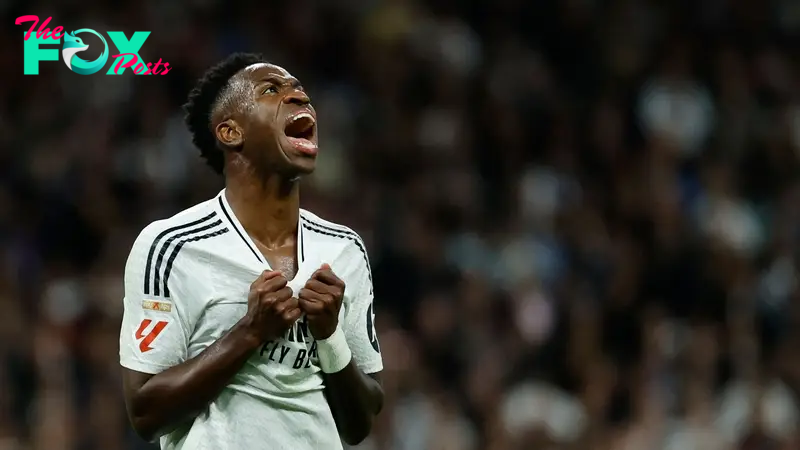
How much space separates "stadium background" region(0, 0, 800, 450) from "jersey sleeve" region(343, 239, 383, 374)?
153 inches

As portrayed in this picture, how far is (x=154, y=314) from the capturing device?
3.42 metres

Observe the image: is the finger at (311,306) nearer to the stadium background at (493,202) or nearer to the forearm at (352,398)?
the forearm at (352,398)

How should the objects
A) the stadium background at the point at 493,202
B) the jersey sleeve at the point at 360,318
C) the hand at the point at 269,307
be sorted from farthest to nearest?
the stadium background at the point at 493,202, the jersey sleeve at the point at 360,318, the hand at the point at 269,307

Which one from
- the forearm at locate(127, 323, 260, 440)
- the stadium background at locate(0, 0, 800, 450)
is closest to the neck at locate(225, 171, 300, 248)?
the forearm at locate(127, 323, 260, 440)

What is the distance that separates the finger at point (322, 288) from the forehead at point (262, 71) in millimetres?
659

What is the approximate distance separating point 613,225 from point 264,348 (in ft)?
20.1

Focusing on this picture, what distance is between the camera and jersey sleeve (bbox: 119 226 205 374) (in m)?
3.41

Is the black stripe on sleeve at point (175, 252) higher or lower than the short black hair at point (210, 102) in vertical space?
lower

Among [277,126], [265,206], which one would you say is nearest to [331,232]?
[265,206]

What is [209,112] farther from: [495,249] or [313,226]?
[495,249]

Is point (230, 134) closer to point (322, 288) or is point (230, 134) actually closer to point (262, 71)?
point (262, 71)

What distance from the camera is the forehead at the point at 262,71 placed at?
3715 millimetres

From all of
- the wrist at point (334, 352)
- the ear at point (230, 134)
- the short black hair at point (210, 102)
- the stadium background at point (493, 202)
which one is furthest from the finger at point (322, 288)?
the stadium background at point (493, 202)

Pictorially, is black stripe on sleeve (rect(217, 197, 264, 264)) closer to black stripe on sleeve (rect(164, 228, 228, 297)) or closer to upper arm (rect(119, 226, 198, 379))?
black stripe on sleeve (rect(164, 228, 228, 297))
